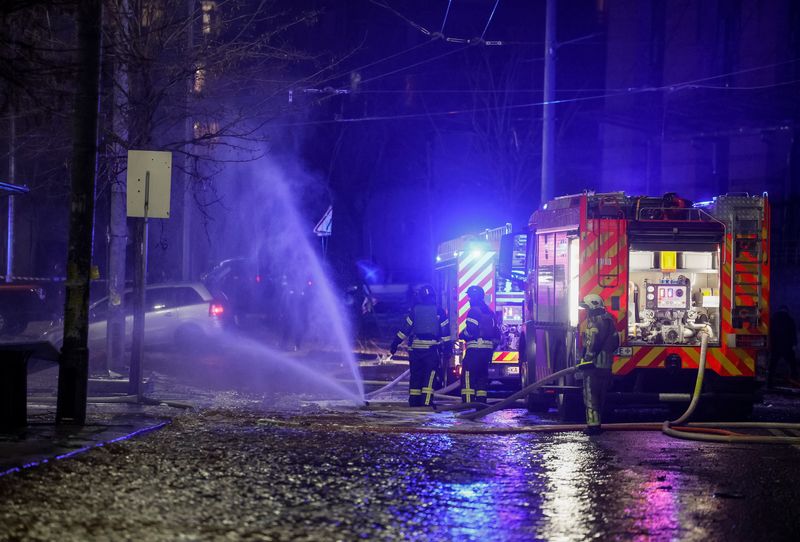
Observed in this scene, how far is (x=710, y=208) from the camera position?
475 inches

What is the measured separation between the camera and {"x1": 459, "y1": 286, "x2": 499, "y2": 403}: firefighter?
13.0 meters

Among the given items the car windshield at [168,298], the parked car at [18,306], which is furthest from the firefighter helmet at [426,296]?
the parked car at [18,306]

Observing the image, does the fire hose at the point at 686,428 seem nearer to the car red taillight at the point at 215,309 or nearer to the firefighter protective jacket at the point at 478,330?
the firefighter protective jacket at the point at 478,330

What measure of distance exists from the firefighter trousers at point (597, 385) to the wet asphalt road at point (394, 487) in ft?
1.14

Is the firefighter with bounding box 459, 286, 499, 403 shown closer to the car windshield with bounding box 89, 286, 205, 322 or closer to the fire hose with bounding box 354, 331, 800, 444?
the fire hose with bounding box 354, 331, 800, 444

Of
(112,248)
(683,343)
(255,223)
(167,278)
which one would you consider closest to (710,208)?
(683,343)

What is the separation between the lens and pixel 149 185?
11789 millimetres

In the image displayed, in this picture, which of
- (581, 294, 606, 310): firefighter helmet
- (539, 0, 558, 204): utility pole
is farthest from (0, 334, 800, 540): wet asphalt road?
(539, 0, 558, 204): utility pole

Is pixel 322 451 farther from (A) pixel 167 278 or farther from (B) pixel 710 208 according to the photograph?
(A) pixel 167 278

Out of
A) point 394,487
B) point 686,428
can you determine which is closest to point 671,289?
point 686,428

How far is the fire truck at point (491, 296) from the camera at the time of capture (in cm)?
1511

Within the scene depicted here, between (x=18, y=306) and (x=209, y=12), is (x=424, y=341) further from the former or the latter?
(x=18, y=306)

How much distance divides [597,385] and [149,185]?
5.90 metres

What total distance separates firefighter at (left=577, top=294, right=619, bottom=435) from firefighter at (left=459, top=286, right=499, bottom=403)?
7.11ft
